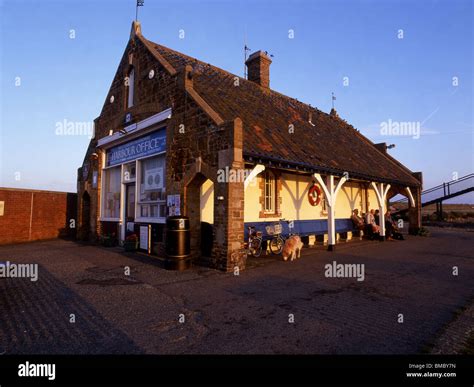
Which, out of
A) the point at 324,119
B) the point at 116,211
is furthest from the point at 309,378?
the point at 324,119

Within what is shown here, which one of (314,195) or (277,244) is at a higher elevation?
(314,195)

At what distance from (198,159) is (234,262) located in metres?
3.14

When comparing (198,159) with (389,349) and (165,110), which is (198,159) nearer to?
(165,110)

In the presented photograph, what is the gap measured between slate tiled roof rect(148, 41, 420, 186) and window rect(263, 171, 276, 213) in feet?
5.36

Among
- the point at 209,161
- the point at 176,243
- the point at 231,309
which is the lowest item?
the point at 231,309

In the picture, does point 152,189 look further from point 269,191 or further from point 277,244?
point 277,244

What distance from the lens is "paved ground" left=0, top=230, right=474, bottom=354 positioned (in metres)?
3.57

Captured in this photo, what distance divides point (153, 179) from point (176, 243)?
4124mm

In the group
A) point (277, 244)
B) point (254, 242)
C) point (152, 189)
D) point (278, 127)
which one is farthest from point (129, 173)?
point (277, 244)

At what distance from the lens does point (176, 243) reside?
793cm

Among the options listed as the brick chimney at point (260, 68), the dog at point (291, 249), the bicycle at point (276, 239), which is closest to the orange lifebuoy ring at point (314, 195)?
the bicycle at point (276, 239)

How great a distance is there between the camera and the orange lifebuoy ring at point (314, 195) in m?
13.8

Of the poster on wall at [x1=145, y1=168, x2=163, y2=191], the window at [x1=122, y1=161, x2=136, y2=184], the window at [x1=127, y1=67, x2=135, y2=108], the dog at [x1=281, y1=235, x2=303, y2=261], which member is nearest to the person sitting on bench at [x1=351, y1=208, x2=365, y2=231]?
the dog at [x1=281, y1=235, x2=303, y2=261]

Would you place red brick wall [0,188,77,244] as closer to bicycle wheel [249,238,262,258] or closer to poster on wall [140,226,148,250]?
poster on wall [140,226,148,250]
